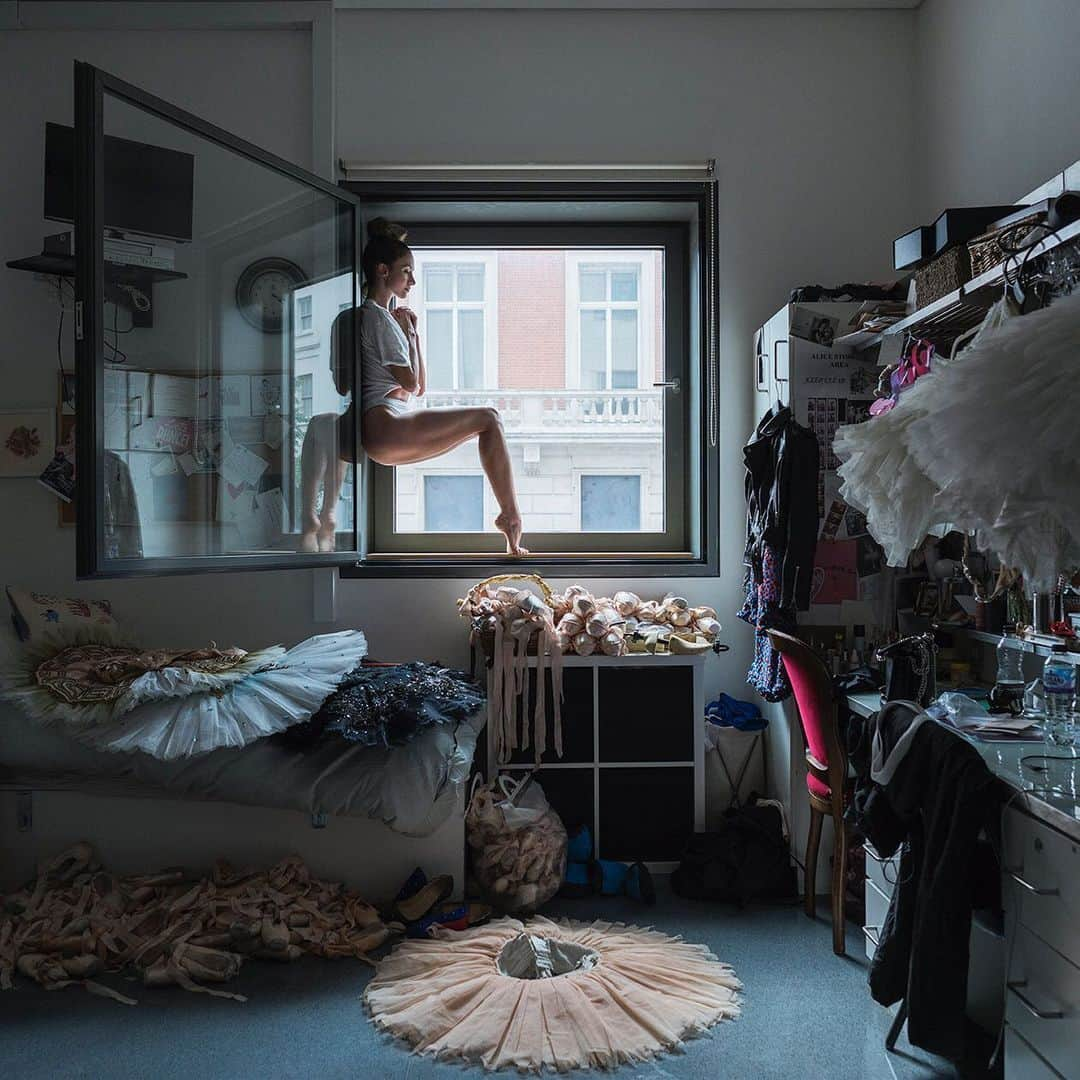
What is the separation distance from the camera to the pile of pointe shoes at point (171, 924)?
8.59 feet

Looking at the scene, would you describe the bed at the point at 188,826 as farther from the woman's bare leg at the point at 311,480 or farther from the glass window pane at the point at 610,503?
the glass window pane at the point at 610,503

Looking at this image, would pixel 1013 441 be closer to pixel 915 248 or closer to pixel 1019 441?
pixel 1019 441

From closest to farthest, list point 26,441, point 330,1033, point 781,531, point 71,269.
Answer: point 330,1033, point 781,531, point 71,269, point 26,441

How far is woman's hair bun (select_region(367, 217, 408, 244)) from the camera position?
367 cm

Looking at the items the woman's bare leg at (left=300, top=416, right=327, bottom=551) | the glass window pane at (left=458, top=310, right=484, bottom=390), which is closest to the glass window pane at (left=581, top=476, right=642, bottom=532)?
the glass window pane at (left=458, top=310, right=484, bottom=390)

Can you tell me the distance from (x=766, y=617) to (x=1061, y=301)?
5.43 feet

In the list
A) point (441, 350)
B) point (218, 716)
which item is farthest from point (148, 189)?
point (218, 716)

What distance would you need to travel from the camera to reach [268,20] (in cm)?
363

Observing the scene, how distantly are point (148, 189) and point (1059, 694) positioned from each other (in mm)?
2716

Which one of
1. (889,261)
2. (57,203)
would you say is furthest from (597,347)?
(57,203)

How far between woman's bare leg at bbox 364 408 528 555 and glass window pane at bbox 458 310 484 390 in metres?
0.36

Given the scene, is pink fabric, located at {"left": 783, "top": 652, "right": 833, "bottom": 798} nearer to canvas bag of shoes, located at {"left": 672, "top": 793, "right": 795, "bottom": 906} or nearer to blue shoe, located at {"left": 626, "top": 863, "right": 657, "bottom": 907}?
canvas bag of shoes, located at {"left": 672, "top": 793, "right": 795, "bottom": 906}

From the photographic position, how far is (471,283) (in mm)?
3975

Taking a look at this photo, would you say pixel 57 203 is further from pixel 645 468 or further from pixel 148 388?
pixel 645 468
